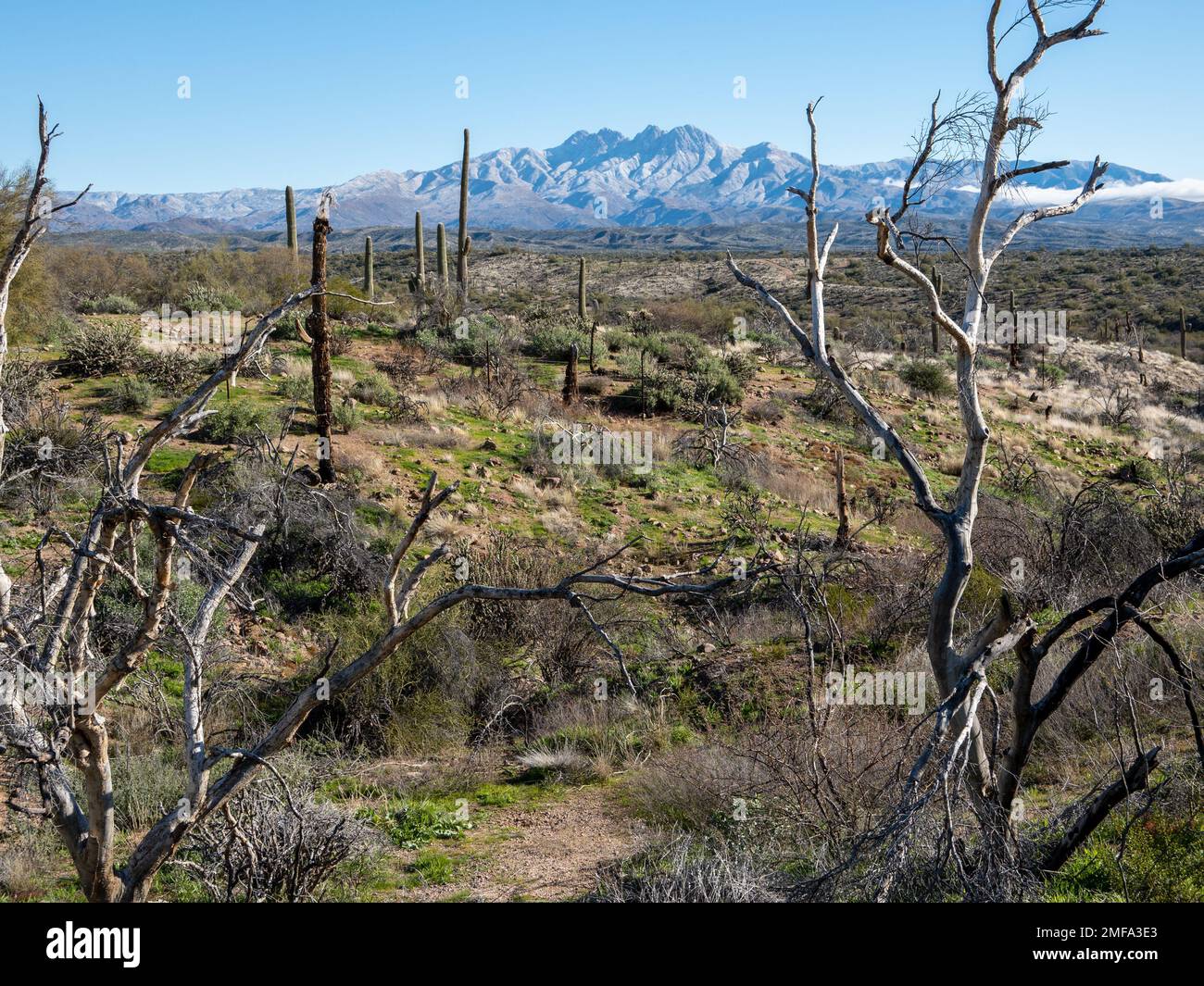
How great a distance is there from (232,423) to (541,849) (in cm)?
900

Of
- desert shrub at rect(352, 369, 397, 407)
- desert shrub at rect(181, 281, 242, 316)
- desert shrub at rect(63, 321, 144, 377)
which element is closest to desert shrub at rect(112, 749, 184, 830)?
desert shrub at rect(352, 369, 397, 407)

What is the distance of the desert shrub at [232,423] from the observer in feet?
42.8

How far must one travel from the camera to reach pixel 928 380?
24078 mm

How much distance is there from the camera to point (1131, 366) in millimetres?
30828

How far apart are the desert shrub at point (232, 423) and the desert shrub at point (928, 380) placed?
16496 millimetres

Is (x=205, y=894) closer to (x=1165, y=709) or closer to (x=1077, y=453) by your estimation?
(x=1165, y=709)

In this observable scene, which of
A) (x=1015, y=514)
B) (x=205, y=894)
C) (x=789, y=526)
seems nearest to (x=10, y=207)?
(x=789, y=526)

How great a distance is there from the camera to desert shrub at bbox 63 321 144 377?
15945mm

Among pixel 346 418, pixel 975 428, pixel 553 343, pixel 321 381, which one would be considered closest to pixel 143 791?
pixel 975 428

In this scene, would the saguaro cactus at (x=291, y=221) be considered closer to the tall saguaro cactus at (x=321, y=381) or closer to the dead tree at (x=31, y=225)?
the tall saguaro cactus at (x=321, y=381)

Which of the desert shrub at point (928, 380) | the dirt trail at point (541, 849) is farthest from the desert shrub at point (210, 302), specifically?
the dirt trail at point (541, 849)
